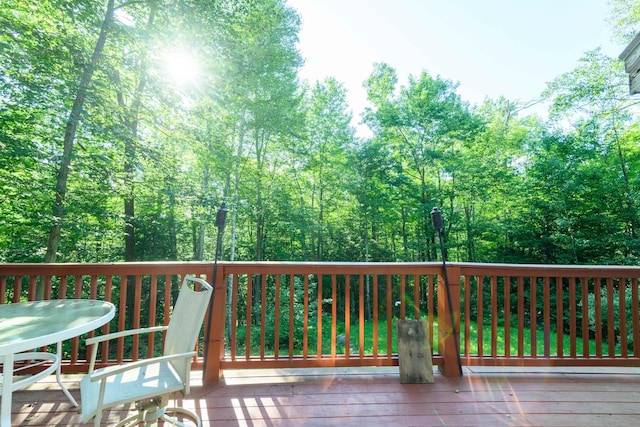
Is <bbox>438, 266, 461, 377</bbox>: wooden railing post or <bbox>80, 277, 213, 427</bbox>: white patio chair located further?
<bbox>438, 266, 461, 377</bbox>: wooden railing post

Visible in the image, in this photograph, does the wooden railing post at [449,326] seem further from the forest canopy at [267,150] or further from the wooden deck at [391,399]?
the forest canopy at [267,150]

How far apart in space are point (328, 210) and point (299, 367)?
36.6 feet

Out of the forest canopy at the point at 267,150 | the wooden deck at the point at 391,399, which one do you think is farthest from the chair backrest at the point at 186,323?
the forest canopy at the point at 267,150

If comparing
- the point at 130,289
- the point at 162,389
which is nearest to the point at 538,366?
the point at 162,389

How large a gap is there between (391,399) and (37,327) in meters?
2.19

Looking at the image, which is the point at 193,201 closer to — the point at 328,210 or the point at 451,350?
the point at 451,350

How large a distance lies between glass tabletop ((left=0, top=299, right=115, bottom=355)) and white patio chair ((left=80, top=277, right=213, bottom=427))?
0.16 metres

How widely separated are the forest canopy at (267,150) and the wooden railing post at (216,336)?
435cm

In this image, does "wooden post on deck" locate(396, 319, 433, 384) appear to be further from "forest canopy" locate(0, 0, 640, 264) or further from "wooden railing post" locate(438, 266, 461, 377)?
"forest canopy" locate(0, 0, 640, 264)

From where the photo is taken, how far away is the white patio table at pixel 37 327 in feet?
3.92

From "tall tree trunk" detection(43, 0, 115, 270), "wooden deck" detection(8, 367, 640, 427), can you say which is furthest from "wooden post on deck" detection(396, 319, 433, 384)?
"tall tree trunk" detection(43, 0, 115, 270)

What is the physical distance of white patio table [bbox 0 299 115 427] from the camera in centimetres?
120

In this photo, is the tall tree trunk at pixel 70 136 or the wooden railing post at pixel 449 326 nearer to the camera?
the wooden railing post at pixel 449 326

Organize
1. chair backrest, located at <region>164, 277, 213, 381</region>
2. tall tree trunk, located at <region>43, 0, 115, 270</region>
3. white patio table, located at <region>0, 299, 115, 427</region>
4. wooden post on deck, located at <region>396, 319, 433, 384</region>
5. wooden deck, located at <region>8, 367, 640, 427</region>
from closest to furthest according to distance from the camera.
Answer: white patio table, located at <region>0, 299, 115, 427</region> → chair backrest, located at <region>164, 277, 213, 381</region> → wooden deck, located at <region>8, 367, 640, 427</region> → wooden post on deck, located at <region>396, 319, 433, 384</region> → tall tree trunk, located at <region>43, 0, 115, 270</region>
